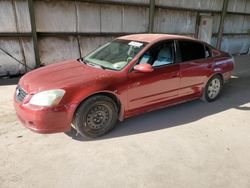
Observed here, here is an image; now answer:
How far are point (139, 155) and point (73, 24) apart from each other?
5.31m

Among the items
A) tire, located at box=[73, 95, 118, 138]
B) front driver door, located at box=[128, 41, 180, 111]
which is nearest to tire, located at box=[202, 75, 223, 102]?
front driver door, located at box=[128, 41, 180, 111]

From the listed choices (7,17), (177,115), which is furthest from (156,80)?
(7,17)

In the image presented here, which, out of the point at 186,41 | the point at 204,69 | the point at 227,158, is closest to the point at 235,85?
the point at 204,69

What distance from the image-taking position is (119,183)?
8.95 feet

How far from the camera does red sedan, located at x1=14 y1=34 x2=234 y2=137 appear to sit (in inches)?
128

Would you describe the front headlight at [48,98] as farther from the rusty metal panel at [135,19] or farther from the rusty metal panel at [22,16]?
the rusty metal panel at [135,19]

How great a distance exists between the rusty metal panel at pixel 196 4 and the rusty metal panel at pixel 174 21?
0.26 m

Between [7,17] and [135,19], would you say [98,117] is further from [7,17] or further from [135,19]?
[135,19]

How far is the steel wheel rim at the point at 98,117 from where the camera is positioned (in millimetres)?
3527

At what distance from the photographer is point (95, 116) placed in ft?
11.7

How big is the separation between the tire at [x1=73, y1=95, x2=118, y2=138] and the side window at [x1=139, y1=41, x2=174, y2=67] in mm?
927

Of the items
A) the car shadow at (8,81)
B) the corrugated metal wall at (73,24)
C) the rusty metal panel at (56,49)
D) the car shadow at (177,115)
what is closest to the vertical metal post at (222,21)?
the corrugated metal wall at (73,24)

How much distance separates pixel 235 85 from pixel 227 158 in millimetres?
4079

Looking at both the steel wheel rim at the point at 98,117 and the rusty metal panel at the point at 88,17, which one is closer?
the steel wheel rim at the point at 98,117
